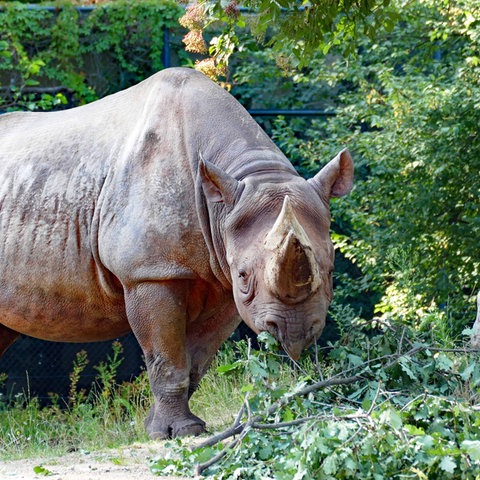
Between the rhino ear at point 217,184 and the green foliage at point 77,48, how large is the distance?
465 centimetres

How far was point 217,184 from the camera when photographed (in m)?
5.88

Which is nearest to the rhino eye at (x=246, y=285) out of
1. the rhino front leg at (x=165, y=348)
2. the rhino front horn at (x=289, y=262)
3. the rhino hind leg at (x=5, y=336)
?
the rhino front horn at (x=289, y=262)

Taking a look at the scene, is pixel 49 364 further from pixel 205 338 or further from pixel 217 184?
pixel 217 184

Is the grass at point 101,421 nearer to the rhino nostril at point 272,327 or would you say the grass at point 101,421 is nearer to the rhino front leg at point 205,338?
the rhino front leg at point 205,338

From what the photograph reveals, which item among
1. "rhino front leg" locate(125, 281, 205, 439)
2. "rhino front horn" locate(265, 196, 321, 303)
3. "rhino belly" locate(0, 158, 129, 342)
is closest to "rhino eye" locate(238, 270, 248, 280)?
"rhino front horn" locate(265, 196, 321, 303)

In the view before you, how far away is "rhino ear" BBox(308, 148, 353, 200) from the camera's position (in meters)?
6.09

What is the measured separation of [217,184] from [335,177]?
717mm

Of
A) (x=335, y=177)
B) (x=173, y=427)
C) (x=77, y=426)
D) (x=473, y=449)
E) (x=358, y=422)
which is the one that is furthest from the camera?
(x=77, y=426)

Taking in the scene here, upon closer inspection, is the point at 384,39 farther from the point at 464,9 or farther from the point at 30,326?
the point at 30,326

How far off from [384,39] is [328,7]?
4.42 meters

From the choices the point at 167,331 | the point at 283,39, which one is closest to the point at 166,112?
the point at 283,39

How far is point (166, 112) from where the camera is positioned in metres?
6.56

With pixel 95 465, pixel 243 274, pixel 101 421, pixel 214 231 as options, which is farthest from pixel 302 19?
pixel 101 421

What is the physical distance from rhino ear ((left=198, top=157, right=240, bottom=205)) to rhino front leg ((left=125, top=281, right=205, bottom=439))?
61 cm
